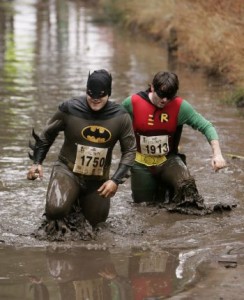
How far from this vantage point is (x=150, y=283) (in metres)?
6.43

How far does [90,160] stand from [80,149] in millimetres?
139

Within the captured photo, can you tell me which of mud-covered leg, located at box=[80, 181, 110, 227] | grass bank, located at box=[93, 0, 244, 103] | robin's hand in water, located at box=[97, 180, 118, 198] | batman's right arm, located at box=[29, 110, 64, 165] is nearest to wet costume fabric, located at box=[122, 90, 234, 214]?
mud-covered leg, located at box=[80, 181, 110, 227]

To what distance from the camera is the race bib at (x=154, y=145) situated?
8.52 metres

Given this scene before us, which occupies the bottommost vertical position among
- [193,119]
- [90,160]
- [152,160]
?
[152,160]

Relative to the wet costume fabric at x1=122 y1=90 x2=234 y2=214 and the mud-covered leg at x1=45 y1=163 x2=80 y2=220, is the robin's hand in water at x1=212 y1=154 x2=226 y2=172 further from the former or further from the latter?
the mud-covered leg at x1=45 y1=163 x2=80 y2=220

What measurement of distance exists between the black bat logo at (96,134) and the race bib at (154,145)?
40.3 inches

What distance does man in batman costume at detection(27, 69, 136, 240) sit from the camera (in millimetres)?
7527

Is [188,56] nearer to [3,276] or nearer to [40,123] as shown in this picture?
[40,123]

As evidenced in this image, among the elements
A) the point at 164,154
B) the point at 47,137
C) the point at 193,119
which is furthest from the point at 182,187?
the point at 47,137

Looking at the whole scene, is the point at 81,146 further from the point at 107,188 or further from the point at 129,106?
the point at 129,106

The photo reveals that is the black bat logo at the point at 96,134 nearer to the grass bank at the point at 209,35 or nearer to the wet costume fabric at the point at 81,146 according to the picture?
the wet costume fabric at the point at 81,146

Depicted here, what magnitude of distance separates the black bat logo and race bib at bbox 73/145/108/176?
0.08m

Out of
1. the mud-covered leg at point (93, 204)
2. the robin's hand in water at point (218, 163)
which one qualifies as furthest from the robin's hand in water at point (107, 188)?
the robin's hand in water at point (218, 163)

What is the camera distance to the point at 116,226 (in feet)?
26.6
